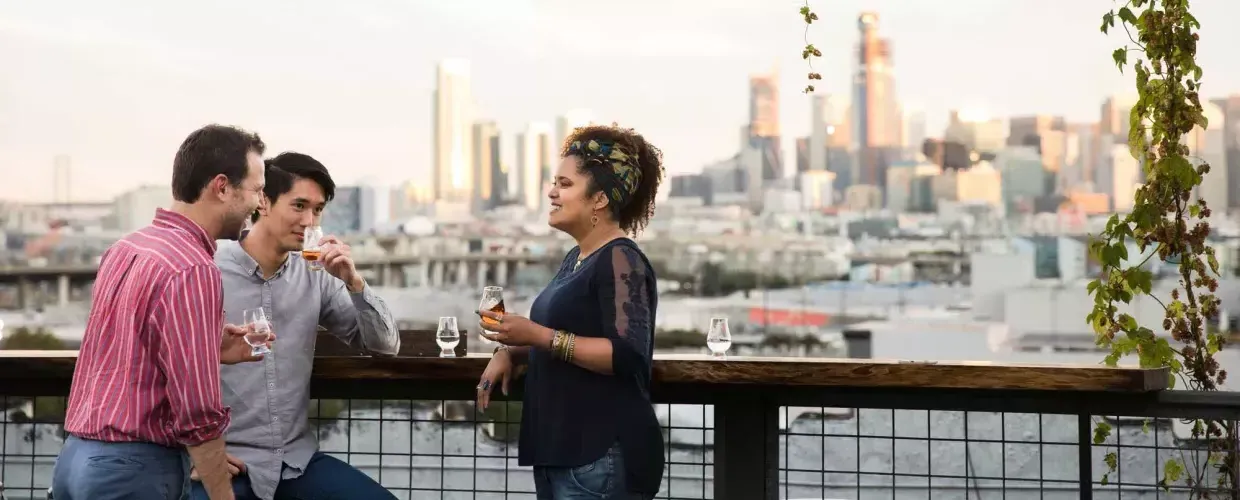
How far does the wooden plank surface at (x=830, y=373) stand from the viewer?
2.42m

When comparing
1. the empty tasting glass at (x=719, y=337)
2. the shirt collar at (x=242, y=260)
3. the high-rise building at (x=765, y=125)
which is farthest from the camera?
the high-rise building at (x=765, y=125)

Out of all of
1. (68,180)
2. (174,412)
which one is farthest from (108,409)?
(68,180)

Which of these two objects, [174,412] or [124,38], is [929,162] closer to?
[124,38]

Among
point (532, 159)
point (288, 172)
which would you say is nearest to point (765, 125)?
point (532, 159)

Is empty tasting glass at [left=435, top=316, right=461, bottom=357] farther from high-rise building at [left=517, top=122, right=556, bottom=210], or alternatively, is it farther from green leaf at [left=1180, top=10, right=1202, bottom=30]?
high-rise building at [left=517, top=122, right=556, bottom=210]

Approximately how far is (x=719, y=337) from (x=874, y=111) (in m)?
36.9

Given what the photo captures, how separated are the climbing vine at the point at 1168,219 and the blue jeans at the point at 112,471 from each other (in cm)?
256

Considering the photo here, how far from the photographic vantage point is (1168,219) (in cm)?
333

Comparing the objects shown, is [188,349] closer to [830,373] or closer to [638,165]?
[638,165]

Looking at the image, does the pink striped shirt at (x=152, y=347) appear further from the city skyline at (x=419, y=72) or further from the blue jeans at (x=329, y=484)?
the city skyline at (x=419, y=72)

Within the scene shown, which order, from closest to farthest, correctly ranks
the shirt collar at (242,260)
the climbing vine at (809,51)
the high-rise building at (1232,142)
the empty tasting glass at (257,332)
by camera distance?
the empty tasting glass at (257,332), the shirt collar at (242,260), the climbing vine at (809,51), the high-rise building at (1232,142)

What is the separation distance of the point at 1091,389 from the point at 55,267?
37840 mm

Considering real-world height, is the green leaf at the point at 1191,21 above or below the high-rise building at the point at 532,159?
below

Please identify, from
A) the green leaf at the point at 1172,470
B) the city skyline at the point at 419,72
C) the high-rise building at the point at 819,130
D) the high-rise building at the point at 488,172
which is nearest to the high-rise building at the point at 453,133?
the high-rise building at the point at 488,172
